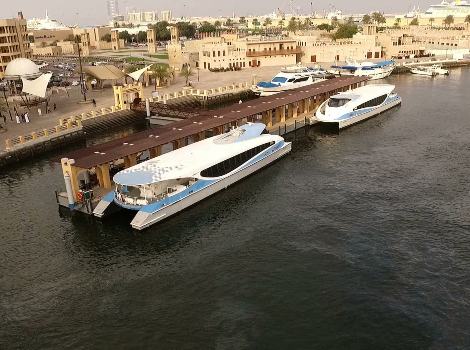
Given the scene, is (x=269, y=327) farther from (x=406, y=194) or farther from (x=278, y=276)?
(x=406, y=194)

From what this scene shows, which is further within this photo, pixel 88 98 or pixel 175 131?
pixel 88 98

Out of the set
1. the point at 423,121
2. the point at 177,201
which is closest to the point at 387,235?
the point at 177,201

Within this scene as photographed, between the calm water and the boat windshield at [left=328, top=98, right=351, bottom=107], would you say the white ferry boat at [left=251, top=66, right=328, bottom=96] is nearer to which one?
the boat windshield at [left=328, top=98, right=351, bottom=107]

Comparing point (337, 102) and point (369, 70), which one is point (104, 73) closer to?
point (337, 102)

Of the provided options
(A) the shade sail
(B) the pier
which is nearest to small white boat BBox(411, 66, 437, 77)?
(B) the pier

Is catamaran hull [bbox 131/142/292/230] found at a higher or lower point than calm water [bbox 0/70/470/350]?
higher

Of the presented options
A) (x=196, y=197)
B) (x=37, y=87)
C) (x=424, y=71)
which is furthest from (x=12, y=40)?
(x=424, y=71)

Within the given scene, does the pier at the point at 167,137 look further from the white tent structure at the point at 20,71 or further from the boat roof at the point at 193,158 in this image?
the white tent structure at the point at 20,71
